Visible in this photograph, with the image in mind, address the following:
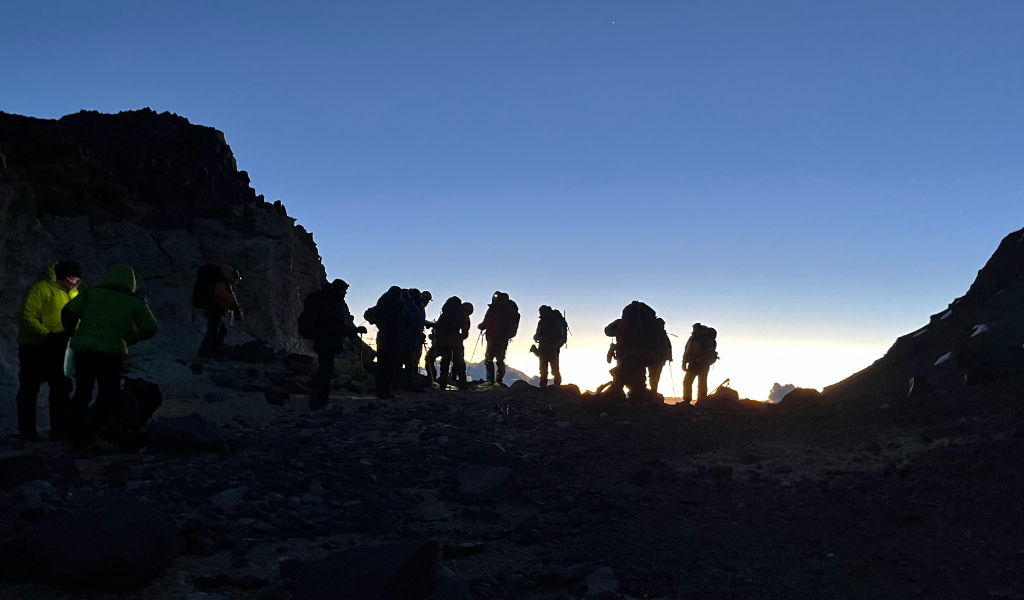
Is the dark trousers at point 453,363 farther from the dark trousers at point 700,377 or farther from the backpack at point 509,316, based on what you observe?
the dark trousers at point 700,377

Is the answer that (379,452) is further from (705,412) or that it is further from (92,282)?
(92,282)

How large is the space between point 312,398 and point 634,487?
749 centimetres

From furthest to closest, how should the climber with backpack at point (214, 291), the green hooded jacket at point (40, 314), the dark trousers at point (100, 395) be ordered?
the climber with backpack at point (214, 291) < the green hooded jacket at point (40, 314) < the dark trousers at point (100, 395)

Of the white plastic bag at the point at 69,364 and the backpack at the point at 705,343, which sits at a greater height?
the backpack at the point at 705,343

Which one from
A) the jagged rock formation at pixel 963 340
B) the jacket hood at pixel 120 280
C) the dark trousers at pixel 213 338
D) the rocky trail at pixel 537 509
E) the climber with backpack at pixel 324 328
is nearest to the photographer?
the rocky trail at pixel 537 509

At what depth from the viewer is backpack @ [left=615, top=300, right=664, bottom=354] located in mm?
14023

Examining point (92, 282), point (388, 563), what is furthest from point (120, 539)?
point (92, 282)

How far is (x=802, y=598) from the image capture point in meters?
5.10

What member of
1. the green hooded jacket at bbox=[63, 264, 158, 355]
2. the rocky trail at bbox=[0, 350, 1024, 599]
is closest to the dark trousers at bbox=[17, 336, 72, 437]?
the rocky trail at bbox=[0, 350, 1024, 599]

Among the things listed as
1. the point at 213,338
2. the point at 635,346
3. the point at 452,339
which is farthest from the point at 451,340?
the point at 635,346

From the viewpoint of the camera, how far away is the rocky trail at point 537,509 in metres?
5.01

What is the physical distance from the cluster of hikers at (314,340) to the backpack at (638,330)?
0.7 inches

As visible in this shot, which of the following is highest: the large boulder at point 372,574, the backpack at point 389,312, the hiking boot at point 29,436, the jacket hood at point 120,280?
the backpack at point 389,312

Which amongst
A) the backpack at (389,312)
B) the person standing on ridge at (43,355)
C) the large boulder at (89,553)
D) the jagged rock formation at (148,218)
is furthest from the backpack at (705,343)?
the large boulder at (89,553)
